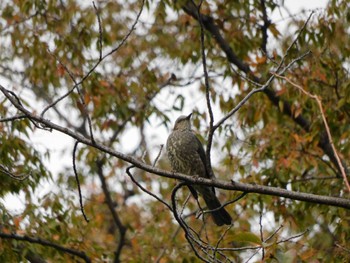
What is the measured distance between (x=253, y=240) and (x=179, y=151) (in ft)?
8.42

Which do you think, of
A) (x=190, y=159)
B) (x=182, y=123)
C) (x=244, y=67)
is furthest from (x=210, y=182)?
(x=244, y=67)

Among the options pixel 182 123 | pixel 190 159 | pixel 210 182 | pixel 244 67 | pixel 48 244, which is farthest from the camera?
pixel 244 67

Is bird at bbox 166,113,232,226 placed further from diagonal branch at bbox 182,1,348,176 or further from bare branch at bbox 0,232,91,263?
diagonal branch at bbox 182,1,348,176

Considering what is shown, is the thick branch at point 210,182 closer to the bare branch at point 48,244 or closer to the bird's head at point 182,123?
the bare branch at point 48,244

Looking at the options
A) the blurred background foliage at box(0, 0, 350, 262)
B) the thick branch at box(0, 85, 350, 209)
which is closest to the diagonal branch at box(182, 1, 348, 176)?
the blurred background foliage at box(0, 0, 350, 262)

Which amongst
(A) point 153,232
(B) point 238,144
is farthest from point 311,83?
(A) point 153,232

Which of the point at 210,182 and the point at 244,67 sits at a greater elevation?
the point at 244,67

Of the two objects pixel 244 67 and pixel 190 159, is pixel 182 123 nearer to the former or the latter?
pixel 190 159

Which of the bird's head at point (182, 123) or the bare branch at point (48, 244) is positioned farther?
the bird's head at point (182, 123)

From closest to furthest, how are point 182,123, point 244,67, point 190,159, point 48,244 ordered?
point 190,159 < point 48,244 < point 182,123 < point 244,67

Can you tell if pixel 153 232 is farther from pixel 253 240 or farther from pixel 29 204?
pixel 253 240

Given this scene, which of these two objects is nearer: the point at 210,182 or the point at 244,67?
the point at 210,182

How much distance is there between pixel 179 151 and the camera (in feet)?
20.6

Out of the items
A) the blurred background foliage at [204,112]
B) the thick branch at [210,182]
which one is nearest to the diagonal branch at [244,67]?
the blurred background foliage at [204,112]
